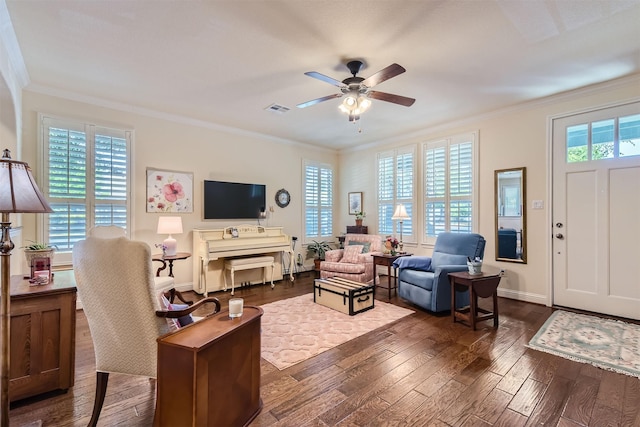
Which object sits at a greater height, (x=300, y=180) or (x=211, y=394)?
(x=300, y=180)

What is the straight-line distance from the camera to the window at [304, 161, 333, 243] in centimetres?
633

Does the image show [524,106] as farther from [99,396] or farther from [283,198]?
[99,396]

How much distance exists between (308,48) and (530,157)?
11.3 feet

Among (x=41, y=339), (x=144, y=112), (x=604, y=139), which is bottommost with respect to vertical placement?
(x=41, y=339)

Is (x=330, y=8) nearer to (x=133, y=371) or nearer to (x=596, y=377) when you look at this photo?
(x=133, y=371)

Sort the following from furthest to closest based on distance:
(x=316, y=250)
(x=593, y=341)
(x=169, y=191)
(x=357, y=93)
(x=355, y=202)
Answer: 1. (x=355, y=202)
2. (x=316, y=250)
3. (x=169, y=191)
4. (x=357, y=93)
5. (x=593, y=341)

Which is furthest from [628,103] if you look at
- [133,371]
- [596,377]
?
[133,371]

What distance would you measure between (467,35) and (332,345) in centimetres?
303

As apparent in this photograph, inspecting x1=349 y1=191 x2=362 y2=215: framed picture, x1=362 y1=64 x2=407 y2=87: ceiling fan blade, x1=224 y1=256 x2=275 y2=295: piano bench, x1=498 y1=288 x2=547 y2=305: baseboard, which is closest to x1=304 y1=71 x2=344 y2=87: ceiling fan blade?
x1=362 y1=64 x2=407 y2=87: ceiling fan blade

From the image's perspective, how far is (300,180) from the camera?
621cm

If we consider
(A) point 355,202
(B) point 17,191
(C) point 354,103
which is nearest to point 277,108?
(C) point 354,103

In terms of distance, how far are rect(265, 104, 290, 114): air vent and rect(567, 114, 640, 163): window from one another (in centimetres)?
380

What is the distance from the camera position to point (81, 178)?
12.5ft

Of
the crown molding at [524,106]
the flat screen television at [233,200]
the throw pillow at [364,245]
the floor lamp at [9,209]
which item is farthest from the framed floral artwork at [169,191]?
the crown molding at [524,106]
